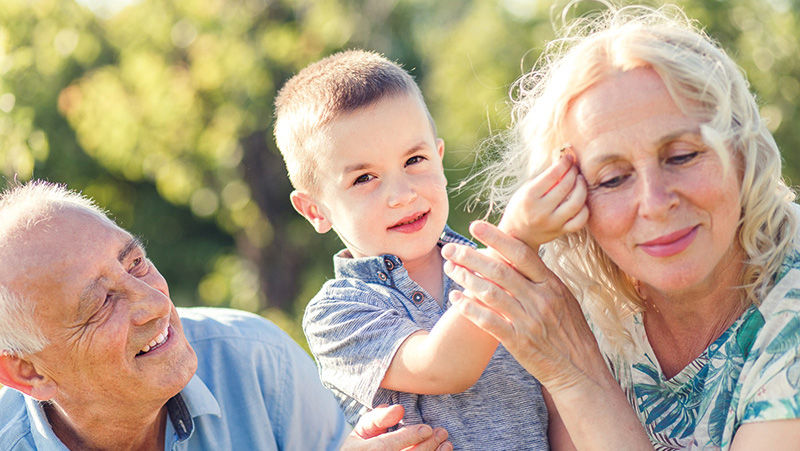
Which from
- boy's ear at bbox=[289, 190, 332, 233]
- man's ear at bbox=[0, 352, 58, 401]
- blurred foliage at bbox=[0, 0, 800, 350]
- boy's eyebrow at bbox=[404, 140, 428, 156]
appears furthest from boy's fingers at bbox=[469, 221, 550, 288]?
blurred foliage at bbox=[0, 0, 800, 350]

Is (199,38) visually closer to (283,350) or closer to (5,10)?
(5,10)

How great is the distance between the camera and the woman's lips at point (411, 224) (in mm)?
2814

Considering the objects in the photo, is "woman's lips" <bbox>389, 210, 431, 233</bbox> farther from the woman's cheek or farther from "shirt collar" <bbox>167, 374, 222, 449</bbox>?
"shirt collar" <bbox>167, 374, 222, 449</bbox>

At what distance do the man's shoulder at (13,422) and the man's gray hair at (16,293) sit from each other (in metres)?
0.35

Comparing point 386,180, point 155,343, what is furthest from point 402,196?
point 155,343

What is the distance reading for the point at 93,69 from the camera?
518 inches

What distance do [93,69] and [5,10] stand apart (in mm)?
1583

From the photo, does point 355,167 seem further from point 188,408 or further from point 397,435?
point 188,408

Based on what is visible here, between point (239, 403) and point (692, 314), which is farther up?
point (692, 314)

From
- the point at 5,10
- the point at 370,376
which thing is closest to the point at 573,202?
the point at 370,376

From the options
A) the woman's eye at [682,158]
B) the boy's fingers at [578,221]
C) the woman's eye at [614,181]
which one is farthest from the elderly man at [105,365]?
the woman's eye at [682,158]

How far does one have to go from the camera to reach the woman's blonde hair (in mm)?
2252

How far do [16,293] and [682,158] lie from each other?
199cm

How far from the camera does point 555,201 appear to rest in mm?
2314
